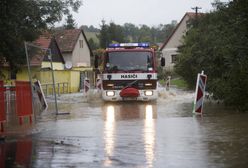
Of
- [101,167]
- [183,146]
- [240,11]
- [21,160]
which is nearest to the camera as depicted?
[101,167]

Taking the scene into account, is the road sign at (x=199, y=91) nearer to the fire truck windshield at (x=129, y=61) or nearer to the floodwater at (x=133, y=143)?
the floodwater at (x=133, y=143)

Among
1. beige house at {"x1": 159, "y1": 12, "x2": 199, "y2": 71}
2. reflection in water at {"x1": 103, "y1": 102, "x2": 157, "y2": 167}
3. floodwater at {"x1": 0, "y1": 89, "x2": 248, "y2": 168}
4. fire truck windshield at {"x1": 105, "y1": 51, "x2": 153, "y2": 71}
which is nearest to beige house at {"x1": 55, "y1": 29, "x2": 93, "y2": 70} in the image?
beige house at {"x1": 159, "y1": 12, "x2": 199, "y2": 71}

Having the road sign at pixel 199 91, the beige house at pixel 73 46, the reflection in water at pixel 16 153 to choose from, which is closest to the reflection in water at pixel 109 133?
the reflection in water at pixel 16 153

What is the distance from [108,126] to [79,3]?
1946 cm

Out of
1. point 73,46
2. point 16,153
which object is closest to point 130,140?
point 16,153

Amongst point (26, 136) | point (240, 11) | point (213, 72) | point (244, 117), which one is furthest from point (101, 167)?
point (213, 72)

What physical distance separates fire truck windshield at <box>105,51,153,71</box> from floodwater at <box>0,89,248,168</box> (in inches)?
309

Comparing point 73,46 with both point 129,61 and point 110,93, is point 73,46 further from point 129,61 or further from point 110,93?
point 110,93

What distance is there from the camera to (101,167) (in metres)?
8.45

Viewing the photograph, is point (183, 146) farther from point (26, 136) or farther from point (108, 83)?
point (108, 83)

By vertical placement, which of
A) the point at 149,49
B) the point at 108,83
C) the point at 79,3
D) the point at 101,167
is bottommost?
the point at 101,167

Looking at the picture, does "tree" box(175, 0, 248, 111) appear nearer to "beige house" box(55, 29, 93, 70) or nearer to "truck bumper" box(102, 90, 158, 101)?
"truck bumper" box(102, 90, 158, 101)

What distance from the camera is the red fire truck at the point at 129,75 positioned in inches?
963

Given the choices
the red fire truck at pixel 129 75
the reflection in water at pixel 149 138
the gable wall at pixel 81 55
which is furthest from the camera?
the gable wall at pixel 81 55
